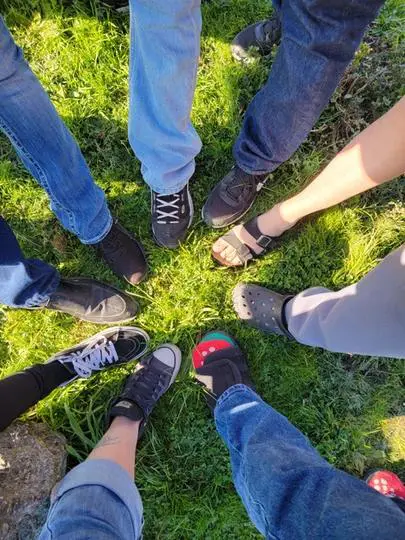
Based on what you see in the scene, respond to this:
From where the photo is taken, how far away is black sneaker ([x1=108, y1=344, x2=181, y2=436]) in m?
2.27

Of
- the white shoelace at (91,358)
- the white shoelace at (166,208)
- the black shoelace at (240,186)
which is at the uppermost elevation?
the white shoelace at (166,208)

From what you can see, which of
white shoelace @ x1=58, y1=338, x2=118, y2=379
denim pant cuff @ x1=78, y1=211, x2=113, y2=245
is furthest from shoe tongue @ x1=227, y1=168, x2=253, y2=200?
white shoelace @ x1=58, y1=338, x2=118, y2=379

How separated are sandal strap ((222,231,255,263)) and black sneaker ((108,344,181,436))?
0.61 metres

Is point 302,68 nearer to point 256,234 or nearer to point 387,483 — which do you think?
point 256,234

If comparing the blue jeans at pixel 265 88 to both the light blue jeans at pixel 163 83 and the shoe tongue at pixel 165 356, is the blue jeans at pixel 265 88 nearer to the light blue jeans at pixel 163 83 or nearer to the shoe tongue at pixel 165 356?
the light blue jeans at pixel 163 83

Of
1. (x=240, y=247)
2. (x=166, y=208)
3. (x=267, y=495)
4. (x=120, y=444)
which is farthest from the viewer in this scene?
(x=240, y=247)

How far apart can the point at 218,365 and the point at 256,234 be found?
0.70 meters

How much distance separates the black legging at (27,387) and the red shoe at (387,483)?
1644 mm

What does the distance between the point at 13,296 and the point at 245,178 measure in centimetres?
126

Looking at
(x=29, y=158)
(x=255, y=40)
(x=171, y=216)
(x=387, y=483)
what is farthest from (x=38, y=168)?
(x=387, y=483)

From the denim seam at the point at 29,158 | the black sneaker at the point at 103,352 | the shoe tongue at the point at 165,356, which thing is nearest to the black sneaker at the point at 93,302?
the black sneaker at the point at 103,352

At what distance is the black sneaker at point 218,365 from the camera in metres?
2.34

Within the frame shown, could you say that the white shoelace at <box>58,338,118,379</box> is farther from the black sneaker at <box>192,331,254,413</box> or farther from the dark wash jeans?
the dark wash jeans

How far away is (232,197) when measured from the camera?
2373 millimetres
